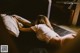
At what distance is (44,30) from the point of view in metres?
0.92

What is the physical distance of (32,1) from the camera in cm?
93

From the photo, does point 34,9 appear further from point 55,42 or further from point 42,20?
point 55,42

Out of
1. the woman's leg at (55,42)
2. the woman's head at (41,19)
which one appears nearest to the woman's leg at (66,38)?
the woman's leg at (55,42)

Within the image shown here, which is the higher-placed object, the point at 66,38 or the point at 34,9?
the point at 34,9

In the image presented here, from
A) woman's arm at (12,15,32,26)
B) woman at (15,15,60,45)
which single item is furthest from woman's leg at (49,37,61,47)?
woman's arm at (12,15,32,26)

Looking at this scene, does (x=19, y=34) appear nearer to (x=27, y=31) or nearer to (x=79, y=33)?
(x=27, y=31)

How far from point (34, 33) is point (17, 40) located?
85 mm

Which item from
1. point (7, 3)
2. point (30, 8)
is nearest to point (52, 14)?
point (30, 8)

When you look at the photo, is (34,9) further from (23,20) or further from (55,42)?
(55,42)

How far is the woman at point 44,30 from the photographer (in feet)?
3.00

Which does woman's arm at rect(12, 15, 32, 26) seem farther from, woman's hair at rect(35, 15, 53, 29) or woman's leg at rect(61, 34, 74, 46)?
woman's leg at rect(61, 34, 74, 46)

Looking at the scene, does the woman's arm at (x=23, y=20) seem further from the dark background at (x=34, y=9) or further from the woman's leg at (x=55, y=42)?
the woman's leg at (x=55, y=42)

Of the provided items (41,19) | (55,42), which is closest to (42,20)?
(41,19)

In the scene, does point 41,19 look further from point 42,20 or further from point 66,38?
point 66,38
